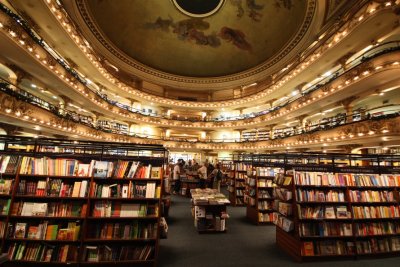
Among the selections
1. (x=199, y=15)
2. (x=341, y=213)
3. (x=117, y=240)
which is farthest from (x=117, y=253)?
(x=199, y=15)

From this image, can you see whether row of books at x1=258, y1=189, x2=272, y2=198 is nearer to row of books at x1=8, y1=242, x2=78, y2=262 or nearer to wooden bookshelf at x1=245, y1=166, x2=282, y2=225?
wooden bookshelf at x1=245, y1=166, x2=282, y2=225

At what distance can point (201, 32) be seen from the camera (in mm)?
25891

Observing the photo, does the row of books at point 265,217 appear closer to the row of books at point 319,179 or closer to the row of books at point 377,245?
the row of books at point 377,245

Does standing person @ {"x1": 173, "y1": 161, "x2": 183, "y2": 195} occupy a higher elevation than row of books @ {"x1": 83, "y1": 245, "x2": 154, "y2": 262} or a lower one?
higher

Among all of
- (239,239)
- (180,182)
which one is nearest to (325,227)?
(239,239)

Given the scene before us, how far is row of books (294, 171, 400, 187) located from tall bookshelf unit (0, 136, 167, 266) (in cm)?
341

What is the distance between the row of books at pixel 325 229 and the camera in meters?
4.45

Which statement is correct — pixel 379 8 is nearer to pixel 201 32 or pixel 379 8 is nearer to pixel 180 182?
pixel 180 182

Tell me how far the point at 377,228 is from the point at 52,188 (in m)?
7.34

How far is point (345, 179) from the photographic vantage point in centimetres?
480

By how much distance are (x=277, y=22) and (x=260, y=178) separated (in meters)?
22.4

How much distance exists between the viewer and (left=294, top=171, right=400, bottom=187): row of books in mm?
4676

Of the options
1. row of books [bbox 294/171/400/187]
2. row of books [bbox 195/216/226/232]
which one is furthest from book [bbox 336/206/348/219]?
row of books [bbox 195/216/226/232]

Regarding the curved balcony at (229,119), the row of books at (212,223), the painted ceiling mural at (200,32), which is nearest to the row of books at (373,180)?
the row of books at (212,223)
